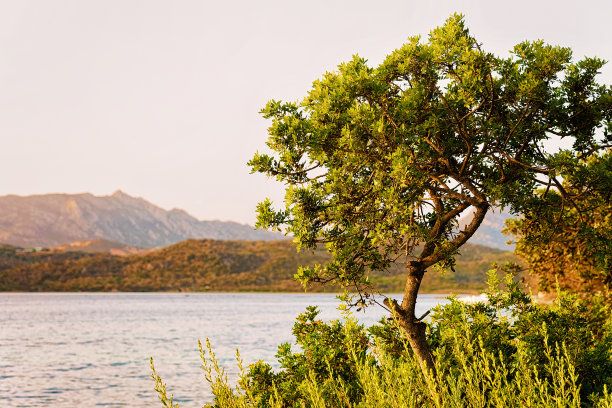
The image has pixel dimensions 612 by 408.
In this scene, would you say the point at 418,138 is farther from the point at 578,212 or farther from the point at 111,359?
the point at 111,359

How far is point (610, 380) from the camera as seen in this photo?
24.6ft

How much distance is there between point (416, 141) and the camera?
8.56m

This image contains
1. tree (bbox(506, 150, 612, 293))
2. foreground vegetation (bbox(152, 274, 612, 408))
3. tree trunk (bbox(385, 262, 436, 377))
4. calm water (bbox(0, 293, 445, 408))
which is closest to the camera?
foreground vegetation (bbox(152, 274, 612, 408))

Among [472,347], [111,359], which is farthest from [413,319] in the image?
[111,359]

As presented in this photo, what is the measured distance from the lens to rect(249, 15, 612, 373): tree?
8.16 m

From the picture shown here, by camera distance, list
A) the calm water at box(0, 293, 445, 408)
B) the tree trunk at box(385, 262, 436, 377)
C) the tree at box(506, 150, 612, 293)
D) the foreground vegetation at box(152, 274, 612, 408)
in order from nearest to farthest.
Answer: the foreground vegetation at box(152, 274, 612, 408)
the tree at box(506, 150, 612, 293)
the tree trunk at box(385, 262, 436, 377)
the calm water at box(0, 293, 445, 408)

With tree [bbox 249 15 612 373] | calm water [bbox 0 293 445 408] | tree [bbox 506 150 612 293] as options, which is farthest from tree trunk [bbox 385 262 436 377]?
calm water [bbox 0 293 445 408]

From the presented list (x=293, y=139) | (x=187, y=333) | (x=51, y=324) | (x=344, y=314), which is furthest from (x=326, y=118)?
(x=51, y=324)

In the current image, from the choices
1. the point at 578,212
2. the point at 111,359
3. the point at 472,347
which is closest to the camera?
the point at 472,347

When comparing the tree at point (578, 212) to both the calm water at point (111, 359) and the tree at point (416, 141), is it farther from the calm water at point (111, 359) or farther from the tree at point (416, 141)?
the calm water at point (111, 359)

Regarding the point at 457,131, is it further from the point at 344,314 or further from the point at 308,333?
the point at 308,333

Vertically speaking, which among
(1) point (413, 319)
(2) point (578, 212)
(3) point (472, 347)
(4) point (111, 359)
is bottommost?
(4) point (111, 359)

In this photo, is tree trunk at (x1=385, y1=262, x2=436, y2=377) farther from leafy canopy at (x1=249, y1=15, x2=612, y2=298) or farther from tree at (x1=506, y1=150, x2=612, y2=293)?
tree at (x1=506, y1=150, x2=612, y2=293)

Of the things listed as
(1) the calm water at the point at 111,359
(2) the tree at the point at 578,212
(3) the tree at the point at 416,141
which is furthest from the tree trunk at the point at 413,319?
(1) the calm water at the point at 111,359
